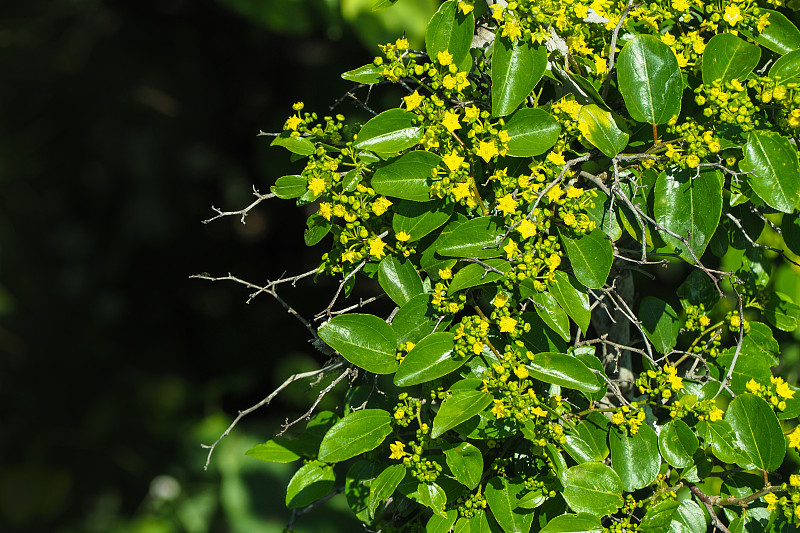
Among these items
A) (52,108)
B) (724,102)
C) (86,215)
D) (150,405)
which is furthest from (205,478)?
(724,102)

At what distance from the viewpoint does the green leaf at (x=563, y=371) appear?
783 mm

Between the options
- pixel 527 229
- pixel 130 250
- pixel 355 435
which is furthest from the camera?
pixel 130 250

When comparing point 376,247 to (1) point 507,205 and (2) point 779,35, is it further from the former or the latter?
(2) point 779,35

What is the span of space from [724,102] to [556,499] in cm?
49

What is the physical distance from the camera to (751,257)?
1.04 m

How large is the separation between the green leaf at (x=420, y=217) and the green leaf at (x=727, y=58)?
0.33 metres

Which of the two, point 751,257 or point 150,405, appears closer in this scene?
point 751,257

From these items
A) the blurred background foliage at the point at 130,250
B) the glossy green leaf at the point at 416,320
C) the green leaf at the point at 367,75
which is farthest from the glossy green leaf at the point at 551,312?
the blurred background foliage at the point at 130,250

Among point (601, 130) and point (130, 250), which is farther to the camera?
point (130, 250)

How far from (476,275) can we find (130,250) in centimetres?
216

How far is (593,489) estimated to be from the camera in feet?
2.74

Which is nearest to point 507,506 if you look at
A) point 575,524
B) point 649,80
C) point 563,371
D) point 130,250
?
point 575,524

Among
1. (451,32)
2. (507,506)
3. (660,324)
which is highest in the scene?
(451,32)

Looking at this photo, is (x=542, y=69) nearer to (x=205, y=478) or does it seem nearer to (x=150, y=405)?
(x=205, y=478)
